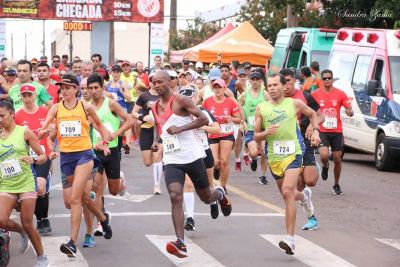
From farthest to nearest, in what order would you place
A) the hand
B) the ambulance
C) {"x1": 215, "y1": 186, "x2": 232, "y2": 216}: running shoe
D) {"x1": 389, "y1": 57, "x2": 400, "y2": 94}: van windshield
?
1. {"x1": 389, "y1": 57, "x2": 400, "y2": 94}: van windshield
2. the ambulance
3. {"x1": 215, "y1": 186, "x2": 232, "y2": 216}: running shoe
4. the hand

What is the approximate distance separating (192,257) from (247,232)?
1.78m

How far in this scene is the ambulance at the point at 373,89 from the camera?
19547mm

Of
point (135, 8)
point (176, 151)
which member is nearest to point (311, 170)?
point (176, 151)

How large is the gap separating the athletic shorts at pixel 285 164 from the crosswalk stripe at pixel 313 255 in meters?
0.78

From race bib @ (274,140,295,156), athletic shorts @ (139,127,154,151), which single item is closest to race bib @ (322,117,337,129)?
athletic shorts @ (139,127,154,151)

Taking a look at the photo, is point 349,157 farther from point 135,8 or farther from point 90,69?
point 135,8

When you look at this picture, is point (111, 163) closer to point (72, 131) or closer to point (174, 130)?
point (72, 131)

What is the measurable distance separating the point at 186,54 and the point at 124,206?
22.2 meters

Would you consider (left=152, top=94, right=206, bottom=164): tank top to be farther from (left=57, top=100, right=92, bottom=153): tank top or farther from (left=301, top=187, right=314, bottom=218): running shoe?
(left=301, top=187, right=314, bottom=218): running shoe

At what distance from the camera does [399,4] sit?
27.8 meters

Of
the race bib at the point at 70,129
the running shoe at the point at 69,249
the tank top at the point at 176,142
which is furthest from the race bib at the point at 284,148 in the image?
the running shoe at the point at 69,249

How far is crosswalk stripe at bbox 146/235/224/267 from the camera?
33.3ft

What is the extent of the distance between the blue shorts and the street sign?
40.8 m

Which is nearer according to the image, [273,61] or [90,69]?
[90,69]
